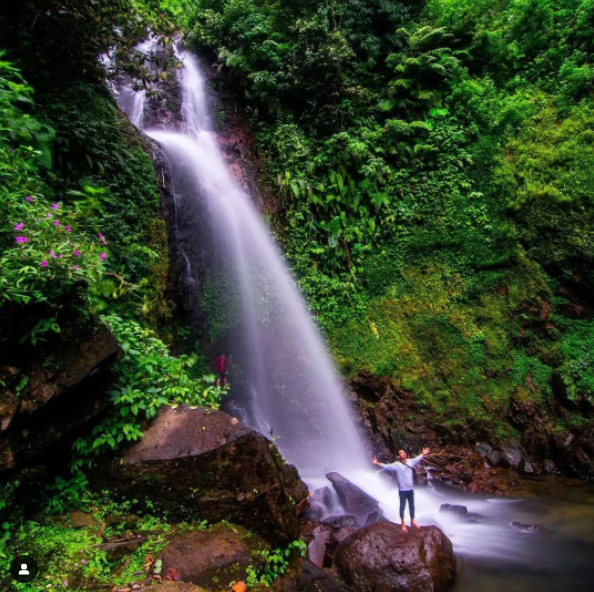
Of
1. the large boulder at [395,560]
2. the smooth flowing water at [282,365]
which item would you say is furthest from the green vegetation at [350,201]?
the large boulder at [395,560]

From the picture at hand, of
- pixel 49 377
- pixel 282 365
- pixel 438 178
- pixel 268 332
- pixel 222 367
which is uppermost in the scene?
pixel 438 178

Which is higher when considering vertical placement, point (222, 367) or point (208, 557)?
point (222, 367)

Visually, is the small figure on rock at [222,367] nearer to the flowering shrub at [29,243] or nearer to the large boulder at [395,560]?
the large boulder at [395,560]

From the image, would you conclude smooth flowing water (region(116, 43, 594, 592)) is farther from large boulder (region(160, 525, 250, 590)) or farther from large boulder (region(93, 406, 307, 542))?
large boulder (region(160, 525, 250, 590))

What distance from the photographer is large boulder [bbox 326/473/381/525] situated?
5.92m

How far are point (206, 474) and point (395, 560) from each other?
253cm

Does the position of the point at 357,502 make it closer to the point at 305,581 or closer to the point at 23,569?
the point at 305,581

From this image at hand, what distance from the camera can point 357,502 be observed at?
6.16 metres

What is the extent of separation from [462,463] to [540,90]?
9960 millimetres

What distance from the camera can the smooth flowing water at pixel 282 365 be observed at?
584 cm

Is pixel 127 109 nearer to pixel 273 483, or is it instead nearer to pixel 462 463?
pixel 273 483

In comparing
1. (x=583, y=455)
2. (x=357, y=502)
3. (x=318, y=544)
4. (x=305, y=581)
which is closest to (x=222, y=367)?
(x=357, y=502)

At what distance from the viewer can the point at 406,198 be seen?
33.1 ft

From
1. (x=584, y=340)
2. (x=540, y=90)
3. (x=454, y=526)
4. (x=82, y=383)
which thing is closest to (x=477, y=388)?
(x=584, y=340)
